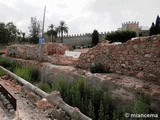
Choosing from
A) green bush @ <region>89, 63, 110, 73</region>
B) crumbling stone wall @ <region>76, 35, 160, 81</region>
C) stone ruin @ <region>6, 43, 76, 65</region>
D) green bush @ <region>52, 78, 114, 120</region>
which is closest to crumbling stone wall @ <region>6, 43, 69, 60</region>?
stone ruin @ <region>6, 43, 76, 65</region>

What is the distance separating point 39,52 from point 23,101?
7.52 meters

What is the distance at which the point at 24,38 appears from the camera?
2638 inches

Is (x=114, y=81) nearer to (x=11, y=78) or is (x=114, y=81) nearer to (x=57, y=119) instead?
(x=57, y=119)

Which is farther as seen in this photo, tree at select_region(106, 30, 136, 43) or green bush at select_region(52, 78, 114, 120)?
tree at select_region(106, 30, 136, 43)

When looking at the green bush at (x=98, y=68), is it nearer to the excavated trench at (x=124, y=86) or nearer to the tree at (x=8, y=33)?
the excavated trench at (x=124, y=86)

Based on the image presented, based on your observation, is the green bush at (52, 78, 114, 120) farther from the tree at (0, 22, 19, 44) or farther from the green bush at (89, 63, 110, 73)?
the tree at (0, 22, 19, 44)

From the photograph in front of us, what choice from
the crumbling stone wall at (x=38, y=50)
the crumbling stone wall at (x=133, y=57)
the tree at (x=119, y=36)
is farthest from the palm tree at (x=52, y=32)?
the crumbling stone wall at (x=133, y=57)

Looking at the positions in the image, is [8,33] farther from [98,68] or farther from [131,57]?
[131,57]

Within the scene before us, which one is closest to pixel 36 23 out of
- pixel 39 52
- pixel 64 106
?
pixel 39 52

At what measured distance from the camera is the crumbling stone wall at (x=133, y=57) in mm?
7086

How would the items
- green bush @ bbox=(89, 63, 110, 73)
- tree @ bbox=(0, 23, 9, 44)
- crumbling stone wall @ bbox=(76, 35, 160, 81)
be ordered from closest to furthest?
crumbling stone wall @ bbox=(76, 35, 160, 81) < green bush @ bbox=(89, 63, 110, 73) < tree @ bbox=(0, 23, 9, 44)

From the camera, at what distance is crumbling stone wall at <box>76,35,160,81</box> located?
7.09 m

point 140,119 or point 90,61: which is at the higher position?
point 90,61

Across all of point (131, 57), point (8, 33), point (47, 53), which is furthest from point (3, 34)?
point (131, 57)
